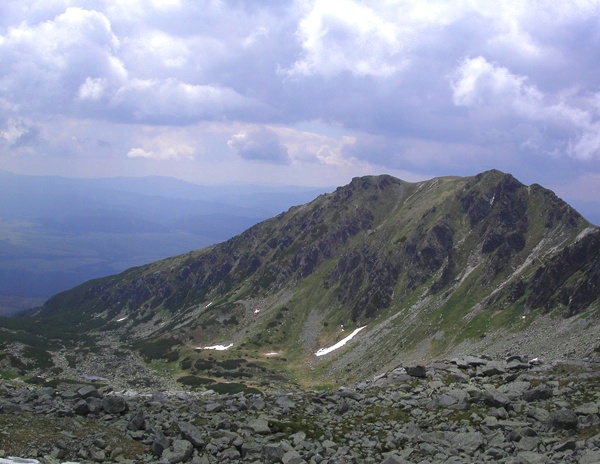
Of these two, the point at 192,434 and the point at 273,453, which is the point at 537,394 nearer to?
the point at 273,453

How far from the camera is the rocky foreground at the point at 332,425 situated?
23703 mm

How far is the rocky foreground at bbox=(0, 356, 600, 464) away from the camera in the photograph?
933 inches

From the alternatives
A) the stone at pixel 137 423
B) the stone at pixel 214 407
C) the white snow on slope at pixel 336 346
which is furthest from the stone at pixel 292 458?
the white snow on slope at pixel 336 346

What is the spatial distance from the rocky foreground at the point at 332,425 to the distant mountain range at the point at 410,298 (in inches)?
1644

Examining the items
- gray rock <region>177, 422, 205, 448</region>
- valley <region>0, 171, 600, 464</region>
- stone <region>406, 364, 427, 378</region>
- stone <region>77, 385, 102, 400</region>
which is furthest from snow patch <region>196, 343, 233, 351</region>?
gray rock <region>177, 422, 205, 448</region>

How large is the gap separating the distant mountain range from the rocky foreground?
41.7m

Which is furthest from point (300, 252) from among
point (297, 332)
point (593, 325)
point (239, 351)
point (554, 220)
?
point (593, 325)

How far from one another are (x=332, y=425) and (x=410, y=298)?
108666 millimetres

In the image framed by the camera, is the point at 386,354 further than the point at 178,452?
Yes

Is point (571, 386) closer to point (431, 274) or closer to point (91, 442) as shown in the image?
point (91, 442)

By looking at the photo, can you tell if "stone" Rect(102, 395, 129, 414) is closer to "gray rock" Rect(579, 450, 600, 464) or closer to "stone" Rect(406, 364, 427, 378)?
"stone" Rect(406, 364, 427, 378)

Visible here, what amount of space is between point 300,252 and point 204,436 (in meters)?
169

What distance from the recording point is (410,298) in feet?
440

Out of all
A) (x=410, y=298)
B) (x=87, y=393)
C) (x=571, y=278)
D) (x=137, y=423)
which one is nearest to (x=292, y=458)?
(x=137, y=423)
